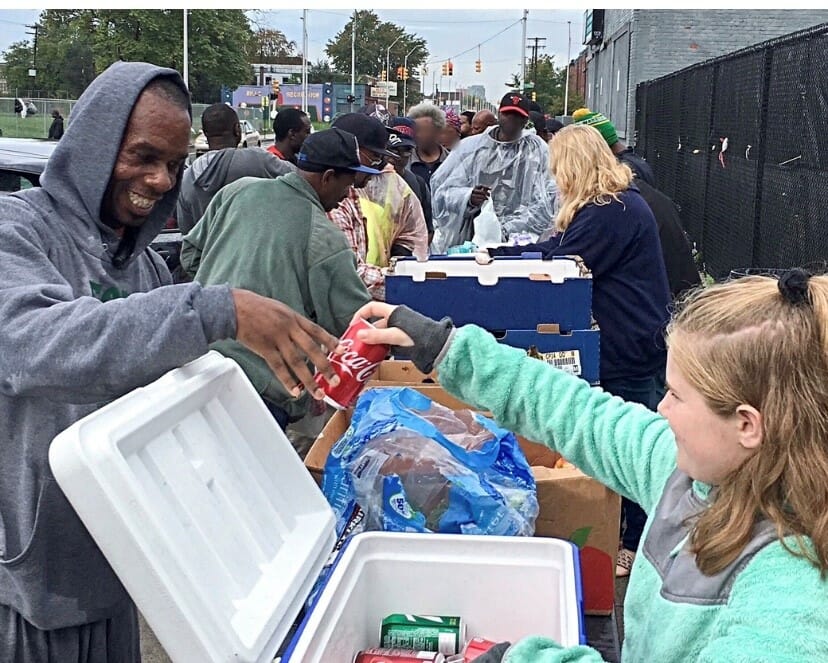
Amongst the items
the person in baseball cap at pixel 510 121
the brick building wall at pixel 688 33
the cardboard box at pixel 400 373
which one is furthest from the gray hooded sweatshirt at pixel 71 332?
the brick building wall at pixel 688 33

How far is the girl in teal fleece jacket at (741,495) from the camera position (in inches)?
49.1

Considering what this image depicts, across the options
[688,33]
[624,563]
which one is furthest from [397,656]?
[688,33]

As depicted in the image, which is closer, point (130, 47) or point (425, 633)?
point (425, 633)

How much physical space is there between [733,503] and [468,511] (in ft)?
2.84

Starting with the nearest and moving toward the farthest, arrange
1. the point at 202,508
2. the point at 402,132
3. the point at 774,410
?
the point at 774,410 < the point at 202,508 < the point at 402,132

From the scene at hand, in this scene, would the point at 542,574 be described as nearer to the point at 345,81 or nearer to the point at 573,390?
the point at 573,390

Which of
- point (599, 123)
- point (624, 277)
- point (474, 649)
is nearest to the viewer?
point (474, 649)

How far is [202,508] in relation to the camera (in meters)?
1.51

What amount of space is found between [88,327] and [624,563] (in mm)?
3048

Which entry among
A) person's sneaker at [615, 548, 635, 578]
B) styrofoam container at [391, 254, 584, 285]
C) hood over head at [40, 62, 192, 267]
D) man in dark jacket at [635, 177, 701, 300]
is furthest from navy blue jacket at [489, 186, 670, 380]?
hood over head at [40, 62, 192, 267]

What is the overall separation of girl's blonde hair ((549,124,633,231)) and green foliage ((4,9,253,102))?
43357 mm

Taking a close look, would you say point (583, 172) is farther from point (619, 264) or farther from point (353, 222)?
point (353, 222)

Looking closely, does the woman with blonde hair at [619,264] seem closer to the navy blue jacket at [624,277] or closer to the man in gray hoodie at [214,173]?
the navy blue jacket at [624,277]

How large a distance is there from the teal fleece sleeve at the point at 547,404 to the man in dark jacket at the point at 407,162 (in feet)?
14.7
